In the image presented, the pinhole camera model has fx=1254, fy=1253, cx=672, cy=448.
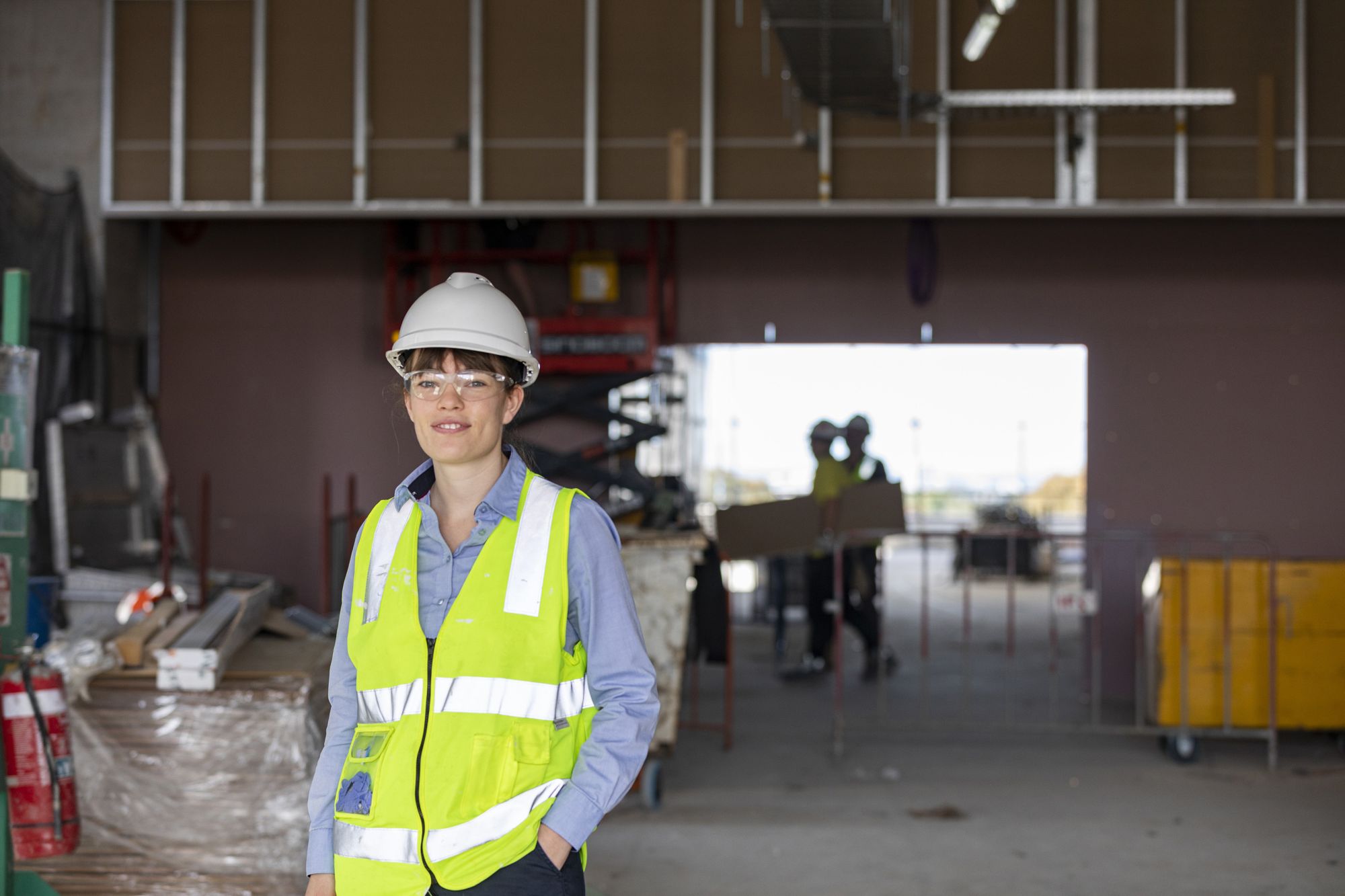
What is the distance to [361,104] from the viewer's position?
26.6 ft

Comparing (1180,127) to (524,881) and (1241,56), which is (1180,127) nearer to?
(1241,56)

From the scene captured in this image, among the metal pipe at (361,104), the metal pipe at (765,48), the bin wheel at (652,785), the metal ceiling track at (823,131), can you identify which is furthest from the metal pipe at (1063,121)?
the metal pipe at (361,104)

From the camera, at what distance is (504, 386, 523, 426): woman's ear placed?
2.44 metres

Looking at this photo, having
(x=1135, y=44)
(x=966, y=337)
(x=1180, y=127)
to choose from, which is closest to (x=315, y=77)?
(x=966, y=337)

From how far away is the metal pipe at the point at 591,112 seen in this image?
7980 mm

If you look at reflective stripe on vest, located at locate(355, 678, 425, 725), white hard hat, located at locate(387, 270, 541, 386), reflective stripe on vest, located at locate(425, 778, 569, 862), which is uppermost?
white hard hat, located at locate(387, 270, 541, 386)

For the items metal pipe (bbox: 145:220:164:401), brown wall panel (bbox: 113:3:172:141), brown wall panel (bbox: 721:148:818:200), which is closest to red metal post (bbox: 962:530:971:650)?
brown wall panel (bbox: 721:148:818:200)

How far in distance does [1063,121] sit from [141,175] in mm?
5932

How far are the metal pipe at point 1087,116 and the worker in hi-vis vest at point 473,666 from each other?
245 inches

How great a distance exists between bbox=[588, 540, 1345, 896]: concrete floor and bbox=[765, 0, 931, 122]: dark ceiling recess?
12.2ft

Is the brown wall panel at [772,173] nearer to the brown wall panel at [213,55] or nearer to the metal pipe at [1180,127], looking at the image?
the metal pipe at [1180,127]

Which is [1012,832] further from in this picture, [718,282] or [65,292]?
[65,292]

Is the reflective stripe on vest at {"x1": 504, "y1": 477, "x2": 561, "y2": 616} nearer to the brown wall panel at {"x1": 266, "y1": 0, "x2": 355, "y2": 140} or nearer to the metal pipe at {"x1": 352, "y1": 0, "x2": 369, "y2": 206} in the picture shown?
the metal pipe at {"x1": 352, "y1": 0, "x2": 369, "y2": 206}

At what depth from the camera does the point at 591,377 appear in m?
9.12
